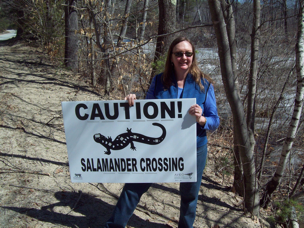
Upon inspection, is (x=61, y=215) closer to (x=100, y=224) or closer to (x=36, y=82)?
(x=100, y=224)

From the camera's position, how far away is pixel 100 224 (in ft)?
9.36

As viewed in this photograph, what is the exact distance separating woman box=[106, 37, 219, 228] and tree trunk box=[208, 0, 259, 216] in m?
0.32

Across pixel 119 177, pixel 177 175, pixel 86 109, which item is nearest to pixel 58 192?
pixel 119 177

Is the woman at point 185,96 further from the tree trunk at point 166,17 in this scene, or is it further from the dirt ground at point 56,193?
the tree trunk at point 166,17

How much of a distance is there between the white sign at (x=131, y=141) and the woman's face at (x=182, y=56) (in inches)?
14.9

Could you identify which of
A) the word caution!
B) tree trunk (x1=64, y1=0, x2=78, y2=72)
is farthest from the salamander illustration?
tree trunk (x1=64, y1=0, x2=78, y2=72)

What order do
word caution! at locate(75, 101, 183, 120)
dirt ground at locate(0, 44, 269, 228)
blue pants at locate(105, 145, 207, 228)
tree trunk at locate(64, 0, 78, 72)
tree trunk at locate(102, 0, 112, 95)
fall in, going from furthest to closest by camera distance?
tree trunk at locate(64, 0, 78, 72), tree trunk at locate(102, 0, 112, 95), dirt ground at locate(0, 44, 269, 228), blue pants at locate(105, 145, 207, 228), word caution! at locate(75, 101, 183, 120)

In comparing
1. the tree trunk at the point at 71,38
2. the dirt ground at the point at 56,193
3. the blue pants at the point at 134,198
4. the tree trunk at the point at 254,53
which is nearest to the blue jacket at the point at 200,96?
the blue pants at the point at 134,198

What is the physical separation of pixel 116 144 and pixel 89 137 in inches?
10.5

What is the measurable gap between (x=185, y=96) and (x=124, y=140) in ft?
2.28

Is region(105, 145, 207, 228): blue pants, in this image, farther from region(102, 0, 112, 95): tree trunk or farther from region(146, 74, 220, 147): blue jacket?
region(102, 0, 112, 95): tree trunk

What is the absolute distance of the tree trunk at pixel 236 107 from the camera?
2391mm

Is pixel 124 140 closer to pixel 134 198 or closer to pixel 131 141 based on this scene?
pixel 131 141

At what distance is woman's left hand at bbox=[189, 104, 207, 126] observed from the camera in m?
2.16
